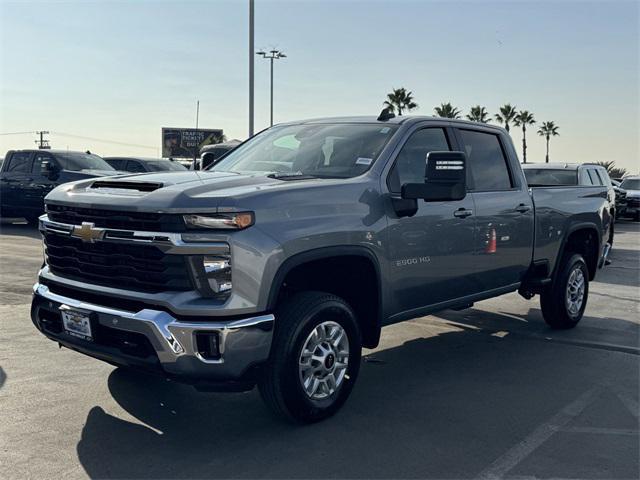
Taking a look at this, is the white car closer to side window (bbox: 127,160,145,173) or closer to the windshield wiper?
side window (bbox: 127,160,145,173)

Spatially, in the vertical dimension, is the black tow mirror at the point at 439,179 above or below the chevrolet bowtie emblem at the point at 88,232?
above

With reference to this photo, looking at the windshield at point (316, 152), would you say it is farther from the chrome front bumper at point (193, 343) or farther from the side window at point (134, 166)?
the side window at point (134, 166)

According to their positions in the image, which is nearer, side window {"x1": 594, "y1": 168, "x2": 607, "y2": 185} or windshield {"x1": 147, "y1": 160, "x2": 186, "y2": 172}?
side window {"x1": 594, "y1": 168, "x2": 607, "y2": 185}

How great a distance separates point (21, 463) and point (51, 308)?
1000mm

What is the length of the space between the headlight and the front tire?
66 cm

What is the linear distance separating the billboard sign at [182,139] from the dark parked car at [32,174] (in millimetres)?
46116

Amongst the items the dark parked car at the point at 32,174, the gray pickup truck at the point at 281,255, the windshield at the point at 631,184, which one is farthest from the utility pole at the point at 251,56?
the windshield at the point at 631,184

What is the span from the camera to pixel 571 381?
5.31 metres

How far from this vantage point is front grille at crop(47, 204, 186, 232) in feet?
12.1

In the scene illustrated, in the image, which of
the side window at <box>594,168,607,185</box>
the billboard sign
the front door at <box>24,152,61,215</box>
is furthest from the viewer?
the billboard sign

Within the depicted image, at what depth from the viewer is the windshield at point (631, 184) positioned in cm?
2655

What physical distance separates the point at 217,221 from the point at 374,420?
1699 mm

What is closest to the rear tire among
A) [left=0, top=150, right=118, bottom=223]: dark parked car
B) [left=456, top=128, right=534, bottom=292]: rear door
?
[left=456, top=128, right=534, bottom=292]: rear door

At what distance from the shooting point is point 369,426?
4.27 meters
